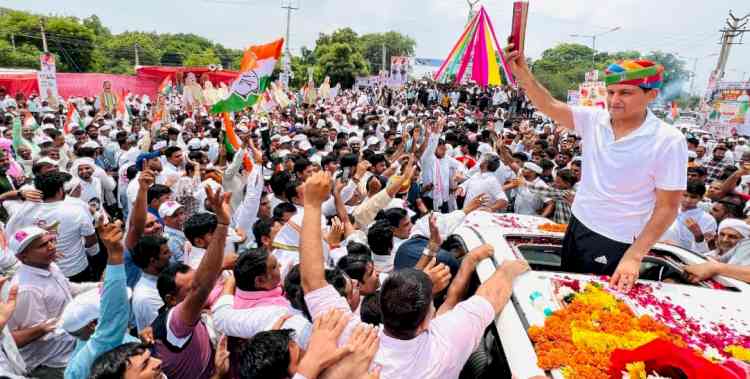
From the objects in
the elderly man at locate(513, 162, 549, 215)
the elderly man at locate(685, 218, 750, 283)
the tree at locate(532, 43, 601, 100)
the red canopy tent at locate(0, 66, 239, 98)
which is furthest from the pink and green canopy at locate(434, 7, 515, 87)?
the tree at locate(532, 43, 601, 100)

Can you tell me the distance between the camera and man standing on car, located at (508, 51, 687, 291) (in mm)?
2264

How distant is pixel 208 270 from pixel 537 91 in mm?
2223

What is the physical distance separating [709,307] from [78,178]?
690cm

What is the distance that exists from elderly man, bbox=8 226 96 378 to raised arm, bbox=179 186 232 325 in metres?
1.27

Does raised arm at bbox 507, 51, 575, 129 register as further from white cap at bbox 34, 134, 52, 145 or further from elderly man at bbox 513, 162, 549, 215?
white cap at bbox 34, 134, 52, 145

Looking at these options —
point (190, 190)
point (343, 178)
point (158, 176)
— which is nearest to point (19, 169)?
point (158, 176)

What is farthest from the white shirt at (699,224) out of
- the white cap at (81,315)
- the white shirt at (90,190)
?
the white shirt at (90,190)

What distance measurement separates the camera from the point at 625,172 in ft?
7.77

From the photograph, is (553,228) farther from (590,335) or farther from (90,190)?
(90,190)

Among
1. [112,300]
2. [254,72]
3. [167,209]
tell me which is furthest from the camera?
[254,72]

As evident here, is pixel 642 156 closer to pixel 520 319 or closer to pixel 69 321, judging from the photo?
pixel 520 319

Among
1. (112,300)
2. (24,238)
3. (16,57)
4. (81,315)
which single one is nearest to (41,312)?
(24,238)

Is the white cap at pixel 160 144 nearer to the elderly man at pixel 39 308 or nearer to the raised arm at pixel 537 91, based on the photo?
the elderly man at pixel 39 308

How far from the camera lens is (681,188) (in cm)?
226
